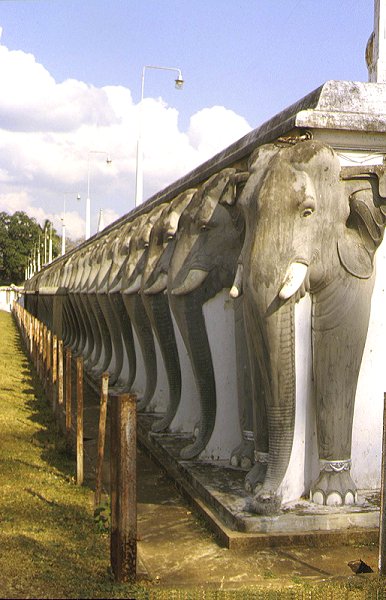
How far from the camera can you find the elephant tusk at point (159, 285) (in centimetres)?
904

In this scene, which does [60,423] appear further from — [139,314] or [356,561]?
[356,561]

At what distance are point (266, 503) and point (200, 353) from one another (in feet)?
7.42

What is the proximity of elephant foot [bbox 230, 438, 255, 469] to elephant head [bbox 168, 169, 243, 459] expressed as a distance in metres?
0.52

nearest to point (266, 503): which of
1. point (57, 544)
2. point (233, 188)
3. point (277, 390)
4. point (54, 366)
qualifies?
point (277, 390)

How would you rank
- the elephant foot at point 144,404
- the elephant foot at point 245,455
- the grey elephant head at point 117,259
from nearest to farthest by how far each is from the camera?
the elephant foot at point 245,455 < the elephant foot at point 144,404 < the grey elephant head at point 117,259

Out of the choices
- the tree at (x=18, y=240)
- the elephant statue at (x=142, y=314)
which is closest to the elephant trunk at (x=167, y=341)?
the elephant statue at (x=142, y=314)

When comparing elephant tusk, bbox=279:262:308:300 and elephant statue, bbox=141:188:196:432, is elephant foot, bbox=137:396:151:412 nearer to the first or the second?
elephant statue, bbox=141:188:196:432

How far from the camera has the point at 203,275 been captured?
24.3 feet

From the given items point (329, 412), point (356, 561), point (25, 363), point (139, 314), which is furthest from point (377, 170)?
point (25, 363)

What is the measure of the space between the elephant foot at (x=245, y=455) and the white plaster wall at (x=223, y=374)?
32cm

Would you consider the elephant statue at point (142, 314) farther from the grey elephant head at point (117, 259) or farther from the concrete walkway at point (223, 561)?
the concrete walkway at point (223, 561)

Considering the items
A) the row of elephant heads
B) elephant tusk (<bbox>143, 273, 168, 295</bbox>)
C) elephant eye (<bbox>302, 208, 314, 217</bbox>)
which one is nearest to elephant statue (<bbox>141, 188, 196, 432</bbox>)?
elephant tusk (<bbox>143, 273, 168, 295</bbox>)

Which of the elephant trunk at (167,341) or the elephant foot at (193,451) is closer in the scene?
the elephant foot at (193,451)

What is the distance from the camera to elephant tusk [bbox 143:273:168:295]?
904 centimetres
